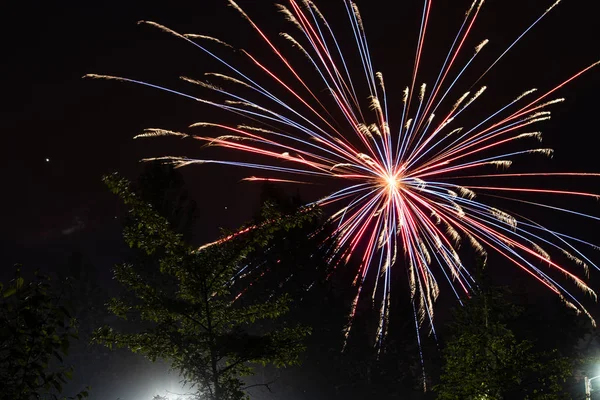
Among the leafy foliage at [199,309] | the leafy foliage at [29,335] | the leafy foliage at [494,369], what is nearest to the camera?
the leafy foliage at [29,335]

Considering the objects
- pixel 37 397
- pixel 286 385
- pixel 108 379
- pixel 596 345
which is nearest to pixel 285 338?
pixel 37 397

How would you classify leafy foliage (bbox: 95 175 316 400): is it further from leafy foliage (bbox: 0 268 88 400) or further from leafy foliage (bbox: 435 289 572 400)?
leafy foliage (bbox: 0 268 88 400)

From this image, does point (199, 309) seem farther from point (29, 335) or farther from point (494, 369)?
point (494, 369)

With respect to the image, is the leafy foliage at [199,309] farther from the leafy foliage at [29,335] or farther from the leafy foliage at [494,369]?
the leafy foliage at [29,335]

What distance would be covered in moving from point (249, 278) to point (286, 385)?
906 cm

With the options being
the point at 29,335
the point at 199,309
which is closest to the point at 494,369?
the point at 199,309

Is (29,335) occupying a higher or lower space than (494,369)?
lower

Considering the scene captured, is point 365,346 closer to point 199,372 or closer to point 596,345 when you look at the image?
point 199,372

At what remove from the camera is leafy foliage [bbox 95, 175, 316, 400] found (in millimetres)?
11570

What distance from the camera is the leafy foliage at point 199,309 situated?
11570 mm

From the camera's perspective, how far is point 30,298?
11.9ft

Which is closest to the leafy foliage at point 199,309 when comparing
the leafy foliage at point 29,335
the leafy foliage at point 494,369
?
the leafy foliage at point 494,369

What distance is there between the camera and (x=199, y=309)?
1179 centimetres

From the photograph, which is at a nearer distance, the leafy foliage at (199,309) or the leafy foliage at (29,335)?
the leafy foliage at (29,335)
